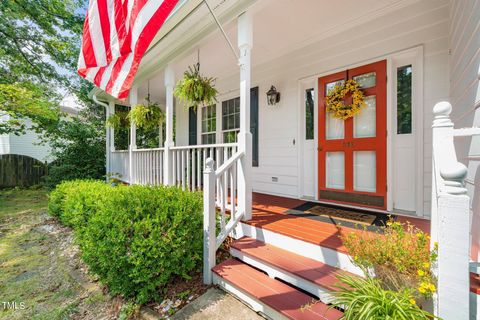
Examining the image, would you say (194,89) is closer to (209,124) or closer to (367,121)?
(209,124)

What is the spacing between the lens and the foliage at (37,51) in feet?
25.2

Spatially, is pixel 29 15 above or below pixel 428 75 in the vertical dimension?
above

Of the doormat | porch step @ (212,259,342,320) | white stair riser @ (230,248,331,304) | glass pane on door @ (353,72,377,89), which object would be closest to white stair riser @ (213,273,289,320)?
porch step @ (212,259,342,320)

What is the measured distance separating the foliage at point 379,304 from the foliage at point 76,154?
925 cm

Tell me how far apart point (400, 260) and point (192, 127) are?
19.2ft

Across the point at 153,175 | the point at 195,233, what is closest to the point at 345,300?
the point at 195,233

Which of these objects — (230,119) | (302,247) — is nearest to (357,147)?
(302,247)

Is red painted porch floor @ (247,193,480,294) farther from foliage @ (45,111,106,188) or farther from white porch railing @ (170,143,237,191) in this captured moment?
foliage @ (45,111,106,188)

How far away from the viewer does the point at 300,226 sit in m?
2.62

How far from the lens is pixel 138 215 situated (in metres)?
2.38

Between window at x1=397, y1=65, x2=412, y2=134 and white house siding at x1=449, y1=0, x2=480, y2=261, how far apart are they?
0.51 m

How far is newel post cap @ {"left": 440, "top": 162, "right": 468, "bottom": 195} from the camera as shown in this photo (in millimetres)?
1027

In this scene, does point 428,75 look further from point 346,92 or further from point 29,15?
point 29,15

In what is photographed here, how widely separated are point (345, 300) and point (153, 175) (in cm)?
451
